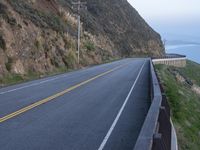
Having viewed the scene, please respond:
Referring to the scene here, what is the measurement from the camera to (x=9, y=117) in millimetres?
14617

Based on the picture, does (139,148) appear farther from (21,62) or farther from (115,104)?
(21,62)

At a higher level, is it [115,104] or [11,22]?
[11,22]

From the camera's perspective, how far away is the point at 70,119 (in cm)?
1480

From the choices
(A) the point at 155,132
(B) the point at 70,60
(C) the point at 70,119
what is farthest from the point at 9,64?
(A) the point at 155,132

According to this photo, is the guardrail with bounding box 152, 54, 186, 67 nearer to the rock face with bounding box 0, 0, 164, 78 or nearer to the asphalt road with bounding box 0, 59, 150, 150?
the rock face with bounding box 0, 0, 164, 78

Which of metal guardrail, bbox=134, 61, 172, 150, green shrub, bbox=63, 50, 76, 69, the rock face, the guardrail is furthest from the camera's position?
the guardrail

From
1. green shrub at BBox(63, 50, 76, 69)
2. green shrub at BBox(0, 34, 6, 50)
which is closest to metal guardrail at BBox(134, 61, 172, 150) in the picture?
green shrub at BBox(0, 34, 6, 50)

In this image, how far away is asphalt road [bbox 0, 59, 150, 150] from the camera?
37.1 feet

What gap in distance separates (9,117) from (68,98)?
631 cm

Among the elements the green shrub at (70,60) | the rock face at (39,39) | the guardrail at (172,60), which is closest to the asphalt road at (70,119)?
the rock face at (39,39)

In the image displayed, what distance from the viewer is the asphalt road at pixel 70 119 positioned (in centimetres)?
1130

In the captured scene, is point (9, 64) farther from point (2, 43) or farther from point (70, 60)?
point (70, 60)

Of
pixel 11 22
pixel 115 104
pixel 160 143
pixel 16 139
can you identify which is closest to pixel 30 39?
pixel 11 22

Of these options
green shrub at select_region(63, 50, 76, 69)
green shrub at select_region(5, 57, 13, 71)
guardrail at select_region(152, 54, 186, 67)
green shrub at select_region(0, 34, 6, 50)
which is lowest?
guardrail at select_region(152, 54, 186, 67)
